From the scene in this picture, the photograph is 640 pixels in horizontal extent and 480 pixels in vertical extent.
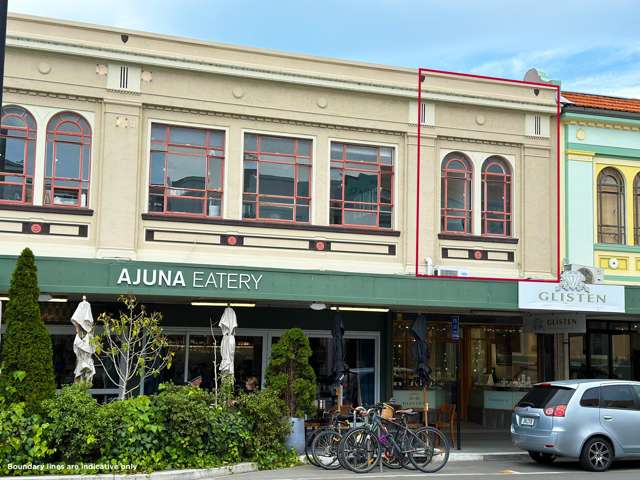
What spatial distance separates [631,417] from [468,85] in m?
8.87

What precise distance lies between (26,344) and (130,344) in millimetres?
3068

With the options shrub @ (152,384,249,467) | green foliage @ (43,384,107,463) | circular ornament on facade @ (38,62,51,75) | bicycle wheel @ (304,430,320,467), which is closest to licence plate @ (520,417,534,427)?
bicycle wheel @ (304,430,320,467)

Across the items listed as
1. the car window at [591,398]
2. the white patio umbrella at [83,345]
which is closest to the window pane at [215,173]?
the white patio umbrella at [83,345]

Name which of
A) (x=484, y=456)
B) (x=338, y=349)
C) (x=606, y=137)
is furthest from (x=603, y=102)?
(x=484, y=456)

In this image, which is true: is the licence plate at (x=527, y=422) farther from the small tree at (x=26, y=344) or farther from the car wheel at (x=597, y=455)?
the small tree at (x=26, y=344)

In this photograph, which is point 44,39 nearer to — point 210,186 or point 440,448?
point 210,186

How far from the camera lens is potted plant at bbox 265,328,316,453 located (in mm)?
15359

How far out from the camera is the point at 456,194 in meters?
20.2

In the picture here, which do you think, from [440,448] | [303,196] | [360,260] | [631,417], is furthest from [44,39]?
[631,417]

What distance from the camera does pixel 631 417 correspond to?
14.8 m

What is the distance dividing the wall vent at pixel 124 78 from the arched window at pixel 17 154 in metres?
1.78

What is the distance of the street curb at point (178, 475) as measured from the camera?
12.3 m

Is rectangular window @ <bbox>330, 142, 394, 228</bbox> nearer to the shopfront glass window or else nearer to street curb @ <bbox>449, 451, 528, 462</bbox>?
the shopfront glass window

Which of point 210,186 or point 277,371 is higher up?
point 210,186
